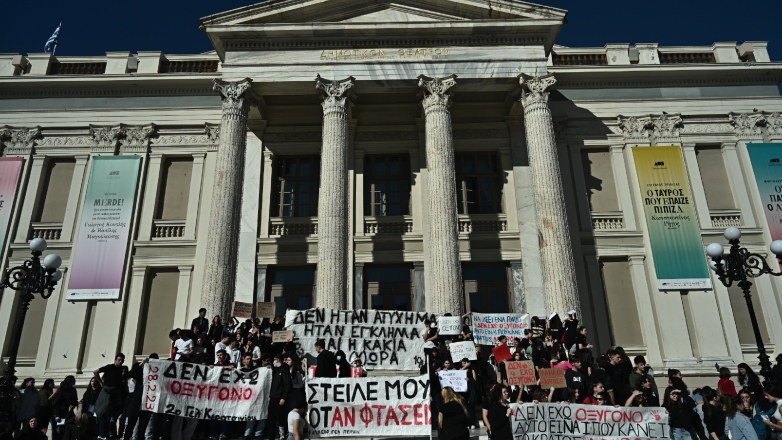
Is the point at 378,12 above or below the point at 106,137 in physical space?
above

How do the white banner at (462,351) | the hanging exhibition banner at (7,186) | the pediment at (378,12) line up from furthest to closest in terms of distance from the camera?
the hanging exhibition banner at (7,186) < the pediment at (378,12) < the white banner at (462,351)

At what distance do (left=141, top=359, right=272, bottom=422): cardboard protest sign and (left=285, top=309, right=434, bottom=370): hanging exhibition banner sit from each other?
3.09 metres

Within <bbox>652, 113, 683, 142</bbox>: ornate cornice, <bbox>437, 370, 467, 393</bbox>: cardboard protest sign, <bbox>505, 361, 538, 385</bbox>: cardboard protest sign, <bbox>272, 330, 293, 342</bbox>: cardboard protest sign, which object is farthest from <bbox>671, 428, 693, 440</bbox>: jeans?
<bbox>652, 113, 683, 142</bbox>: ornate cornice

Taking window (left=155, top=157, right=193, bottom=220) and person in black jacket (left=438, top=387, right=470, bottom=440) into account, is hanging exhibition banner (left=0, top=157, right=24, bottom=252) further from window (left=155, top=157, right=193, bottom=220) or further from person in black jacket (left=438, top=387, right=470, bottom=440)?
person in black jacket (left=438, top=387, right=470, bottom=440)

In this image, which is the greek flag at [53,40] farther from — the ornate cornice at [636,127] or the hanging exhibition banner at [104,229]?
the ornate cornice at [636,127]

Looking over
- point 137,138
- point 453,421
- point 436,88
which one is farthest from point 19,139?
point 453,421

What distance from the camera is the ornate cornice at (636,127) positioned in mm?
23328

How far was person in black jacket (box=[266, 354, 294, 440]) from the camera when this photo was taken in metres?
10.6

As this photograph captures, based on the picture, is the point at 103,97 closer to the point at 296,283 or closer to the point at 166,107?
the point at 166,107

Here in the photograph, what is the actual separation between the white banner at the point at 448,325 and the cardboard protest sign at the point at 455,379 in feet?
12.2

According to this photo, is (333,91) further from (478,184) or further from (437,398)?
(437,398)

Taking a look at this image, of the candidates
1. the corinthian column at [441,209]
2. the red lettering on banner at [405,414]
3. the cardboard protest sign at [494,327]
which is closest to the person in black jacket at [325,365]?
the red lettering on banner at [405,414]

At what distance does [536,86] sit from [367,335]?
1137 centimetres

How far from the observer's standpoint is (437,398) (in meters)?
11.0
